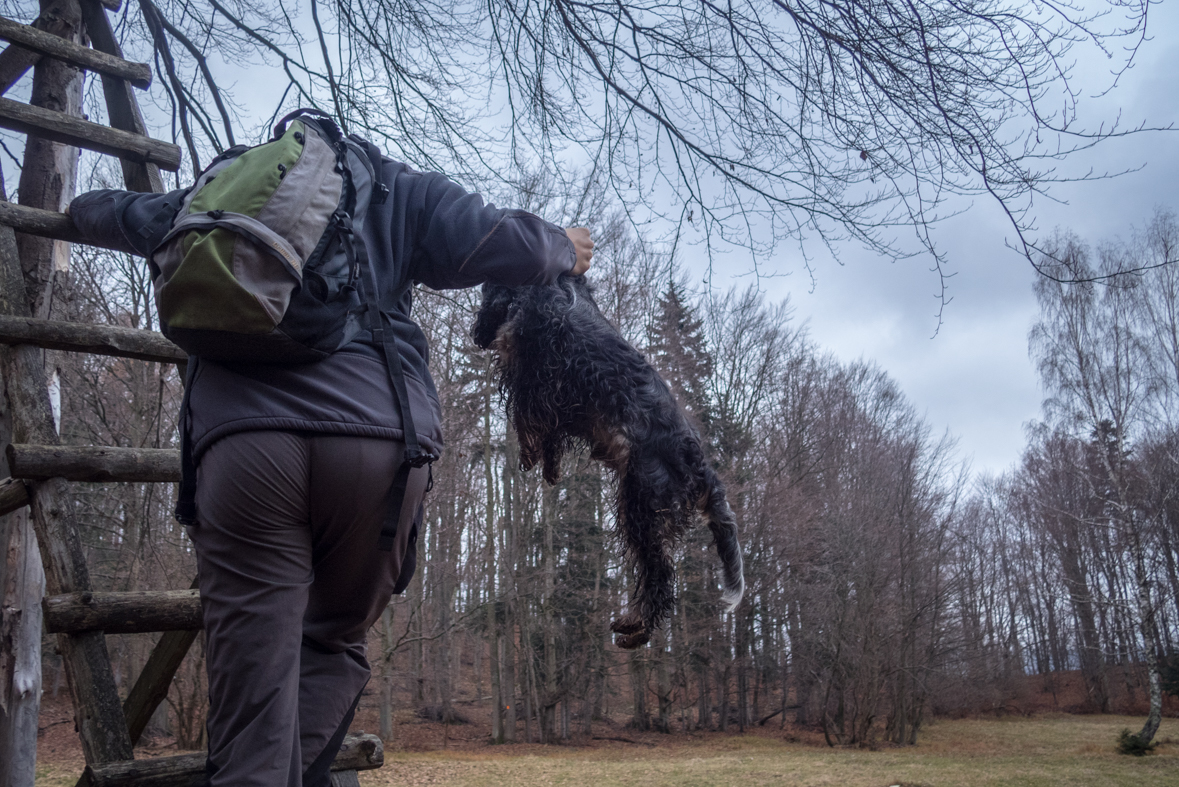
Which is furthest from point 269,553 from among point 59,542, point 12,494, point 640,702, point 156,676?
point 640,702

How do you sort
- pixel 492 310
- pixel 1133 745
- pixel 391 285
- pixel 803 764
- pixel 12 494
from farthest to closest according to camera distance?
pixel 1133 745 → pixel 803 764 → pixel 12 494 → pixel 492 310 → pixel 391 285

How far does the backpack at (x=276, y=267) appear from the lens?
1.11 meters

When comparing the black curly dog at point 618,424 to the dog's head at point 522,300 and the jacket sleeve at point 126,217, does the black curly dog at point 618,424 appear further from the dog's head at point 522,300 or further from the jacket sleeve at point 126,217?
the jacket sleeve at point 126,217

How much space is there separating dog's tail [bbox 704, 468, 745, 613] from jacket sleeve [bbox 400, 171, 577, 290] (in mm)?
473

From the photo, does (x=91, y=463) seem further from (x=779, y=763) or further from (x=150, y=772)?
(x=779, y=763)

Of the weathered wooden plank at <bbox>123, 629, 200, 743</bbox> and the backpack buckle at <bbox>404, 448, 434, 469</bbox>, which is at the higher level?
the backpack buckle at <bbox>404, 448, 434, 469</bbox>

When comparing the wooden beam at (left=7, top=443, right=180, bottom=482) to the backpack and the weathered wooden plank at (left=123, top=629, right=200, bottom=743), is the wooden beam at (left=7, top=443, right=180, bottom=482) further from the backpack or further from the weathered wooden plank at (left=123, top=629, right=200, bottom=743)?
the backpack

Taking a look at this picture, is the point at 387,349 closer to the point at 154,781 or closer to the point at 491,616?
the point at 154,781

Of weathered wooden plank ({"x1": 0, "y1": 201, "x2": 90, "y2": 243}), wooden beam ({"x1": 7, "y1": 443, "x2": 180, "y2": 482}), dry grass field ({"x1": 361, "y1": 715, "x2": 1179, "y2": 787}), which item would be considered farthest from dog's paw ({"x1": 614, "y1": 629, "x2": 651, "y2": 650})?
dry grass field ({"x1": 361, "y1": 715, "x2": 1179, "y2": 787})

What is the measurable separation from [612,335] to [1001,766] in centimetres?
1499

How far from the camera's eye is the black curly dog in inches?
52.5

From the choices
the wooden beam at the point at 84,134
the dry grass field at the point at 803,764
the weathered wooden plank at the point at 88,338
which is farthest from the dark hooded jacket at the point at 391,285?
the dry grass field at the point at 803,764

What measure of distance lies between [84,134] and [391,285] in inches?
65.7

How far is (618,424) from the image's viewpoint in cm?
134
